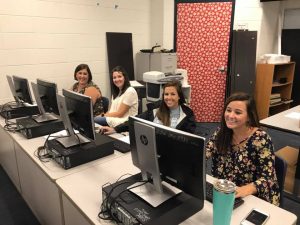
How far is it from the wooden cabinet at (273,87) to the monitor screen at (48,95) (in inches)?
156

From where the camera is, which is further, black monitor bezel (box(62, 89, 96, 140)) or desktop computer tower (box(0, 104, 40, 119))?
desktop computer tower (box(0, 104, 40, 119))

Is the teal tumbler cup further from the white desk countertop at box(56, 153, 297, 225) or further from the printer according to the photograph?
the printer

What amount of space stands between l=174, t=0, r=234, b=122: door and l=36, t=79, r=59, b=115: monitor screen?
9.99 feet

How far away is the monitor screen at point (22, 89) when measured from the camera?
8.99 feet

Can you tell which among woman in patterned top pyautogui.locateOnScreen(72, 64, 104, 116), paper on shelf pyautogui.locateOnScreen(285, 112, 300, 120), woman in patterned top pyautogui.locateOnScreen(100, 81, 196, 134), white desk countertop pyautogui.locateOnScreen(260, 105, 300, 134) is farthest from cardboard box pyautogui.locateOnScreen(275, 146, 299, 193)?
woman in patterned top pyautogui.locateOnScreen(72, 64, 104, 116)

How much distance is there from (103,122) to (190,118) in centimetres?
98

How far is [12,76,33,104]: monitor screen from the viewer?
274 cm

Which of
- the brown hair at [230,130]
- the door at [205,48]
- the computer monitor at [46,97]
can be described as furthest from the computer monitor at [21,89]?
the door at [205,48]

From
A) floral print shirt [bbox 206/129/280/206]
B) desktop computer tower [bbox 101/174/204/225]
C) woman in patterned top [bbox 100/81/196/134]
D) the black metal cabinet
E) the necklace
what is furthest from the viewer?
the black metal cabinet

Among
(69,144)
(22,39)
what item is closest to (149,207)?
(69,144)

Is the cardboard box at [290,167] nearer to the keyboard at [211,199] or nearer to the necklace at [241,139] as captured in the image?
the necklace at [241,139]

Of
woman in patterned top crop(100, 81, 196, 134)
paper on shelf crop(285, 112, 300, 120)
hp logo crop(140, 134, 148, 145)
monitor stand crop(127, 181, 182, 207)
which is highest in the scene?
hp logo crop(140, 134, 148, 145)

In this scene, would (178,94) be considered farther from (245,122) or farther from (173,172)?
(173,172)

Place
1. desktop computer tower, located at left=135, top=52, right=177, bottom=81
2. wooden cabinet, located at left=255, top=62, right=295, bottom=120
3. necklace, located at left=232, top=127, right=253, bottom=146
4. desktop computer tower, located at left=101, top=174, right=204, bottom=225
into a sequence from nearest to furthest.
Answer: desktop computer tower, located at left=101, top=174, right=204, bottom=225 < necklace, located at left=232, top=127, right=253, bottom=146 < desktop computer tower, located at left=135, top=52, right=177, bottom=81 < wooden cabinet, located at left=255, top=62, right=295, bottom=120
